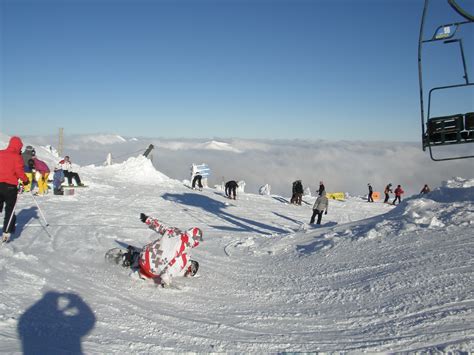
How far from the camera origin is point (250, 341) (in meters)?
3.93

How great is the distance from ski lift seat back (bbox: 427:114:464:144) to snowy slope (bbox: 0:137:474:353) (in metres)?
1.51

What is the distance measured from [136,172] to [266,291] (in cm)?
2204

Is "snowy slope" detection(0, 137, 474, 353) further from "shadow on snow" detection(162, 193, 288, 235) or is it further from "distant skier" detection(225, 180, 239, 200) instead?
"distant skier" detection(225, 180, 239, 200)

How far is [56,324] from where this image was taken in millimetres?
3998

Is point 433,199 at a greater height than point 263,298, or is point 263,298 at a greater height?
point 433,199

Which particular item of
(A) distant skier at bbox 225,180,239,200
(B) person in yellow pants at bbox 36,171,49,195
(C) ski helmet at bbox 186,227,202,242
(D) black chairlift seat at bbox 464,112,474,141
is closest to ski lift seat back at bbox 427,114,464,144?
(D) black chairlift seat at bbox 464,112,474,141

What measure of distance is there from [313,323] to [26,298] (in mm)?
3334

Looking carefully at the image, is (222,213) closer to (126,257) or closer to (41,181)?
(41,181)

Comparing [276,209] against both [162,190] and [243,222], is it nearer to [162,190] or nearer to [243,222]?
[243,222]

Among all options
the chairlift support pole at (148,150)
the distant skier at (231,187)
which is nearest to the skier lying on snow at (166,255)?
the distant skier at (231,187)

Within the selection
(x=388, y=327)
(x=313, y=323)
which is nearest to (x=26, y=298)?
(x=313, y=323)

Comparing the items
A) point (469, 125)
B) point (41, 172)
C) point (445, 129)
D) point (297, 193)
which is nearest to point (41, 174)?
point (41, 172)

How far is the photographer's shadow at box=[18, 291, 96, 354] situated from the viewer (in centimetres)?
352

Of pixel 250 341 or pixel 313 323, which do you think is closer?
pixel 250 341
